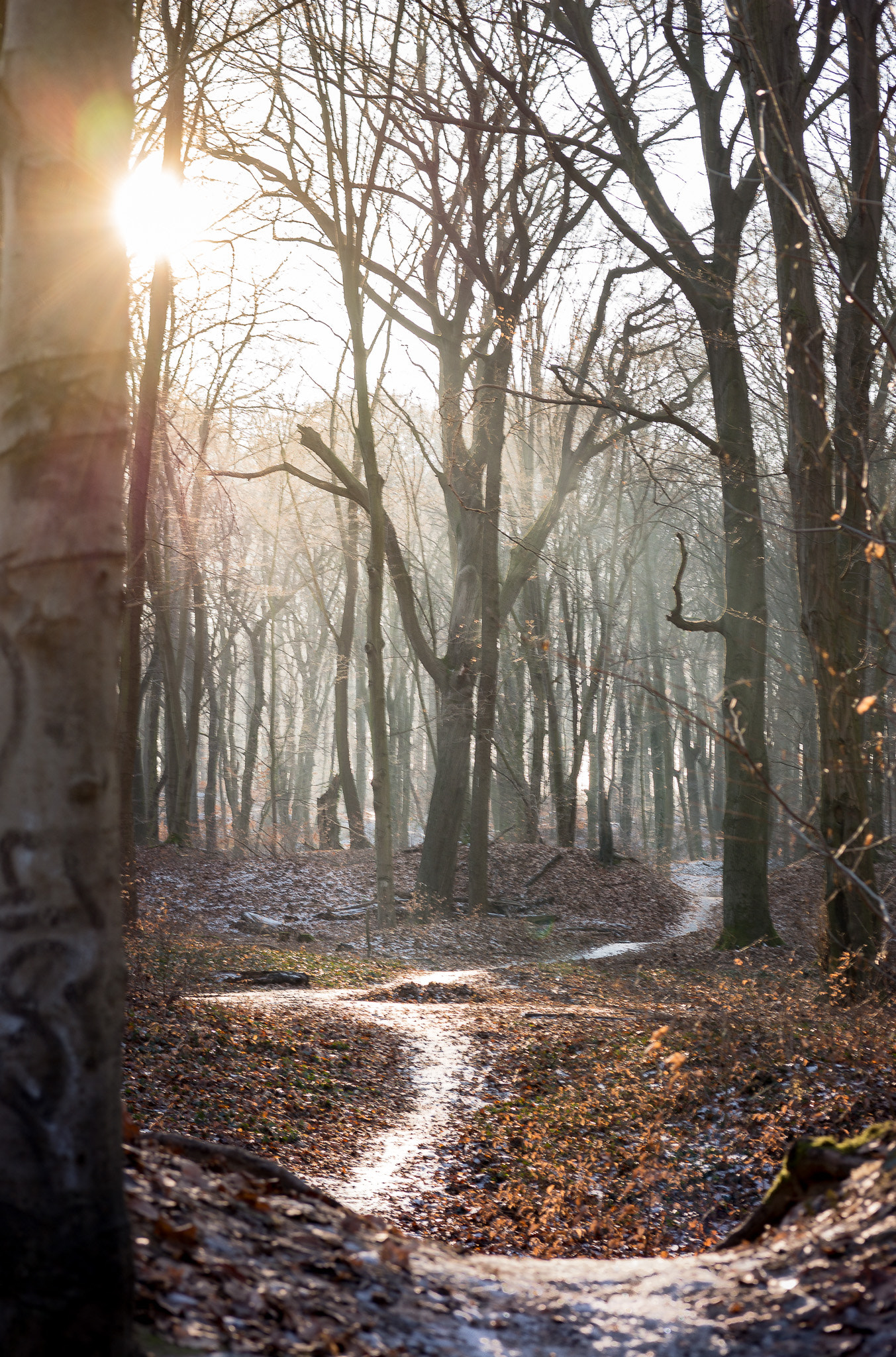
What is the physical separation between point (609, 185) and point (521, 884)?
44.3 feet

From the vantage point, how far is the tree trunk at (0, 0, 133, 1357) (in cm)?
224

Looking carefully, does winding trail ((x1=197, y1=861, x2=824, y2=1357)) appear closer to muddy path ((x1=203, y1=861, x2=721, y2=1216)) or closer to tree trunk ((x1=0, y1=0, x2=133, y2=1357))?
muddy path ((x1=203, y1=861, x2=721, y2=1216))

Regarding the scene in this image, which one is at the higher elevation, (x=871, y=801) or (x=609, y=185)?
(x=609, y=185)

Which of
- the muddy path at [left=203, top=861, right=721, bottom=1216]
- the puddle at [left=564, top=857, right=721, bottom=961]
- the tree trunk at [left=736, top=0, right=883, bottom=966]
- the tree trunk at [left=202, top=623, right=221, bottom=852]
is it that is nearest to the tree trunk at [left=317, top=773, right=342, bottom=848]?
the tree trunk at [left=202, top=623, right=221, bottom=852]

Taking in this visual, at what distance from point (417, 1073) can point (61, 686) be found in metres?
6.72

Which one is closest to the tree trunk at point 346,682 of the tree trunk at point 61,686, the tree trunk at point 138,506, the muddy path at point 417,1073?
the muddy path at point 417,1073

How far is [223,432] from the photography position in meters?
23.1

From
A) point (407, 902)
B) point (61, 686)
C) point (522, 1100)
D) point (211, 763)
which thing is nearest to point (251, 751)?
point (211, 763)

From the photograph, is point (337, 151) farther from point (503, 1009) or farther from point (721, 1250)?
point (721, 1250)

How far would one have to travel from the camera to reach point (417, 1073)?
8109 mm

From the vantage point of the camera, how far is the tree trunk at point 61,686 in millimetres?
2240

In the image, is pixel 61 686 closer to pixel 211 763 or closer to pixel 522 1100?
pixel 522 1100

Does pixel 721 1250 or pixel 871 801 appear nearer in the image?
pixel 721 1250

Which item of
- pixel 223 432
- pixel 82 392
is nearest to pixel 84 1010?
pixel 82 392
